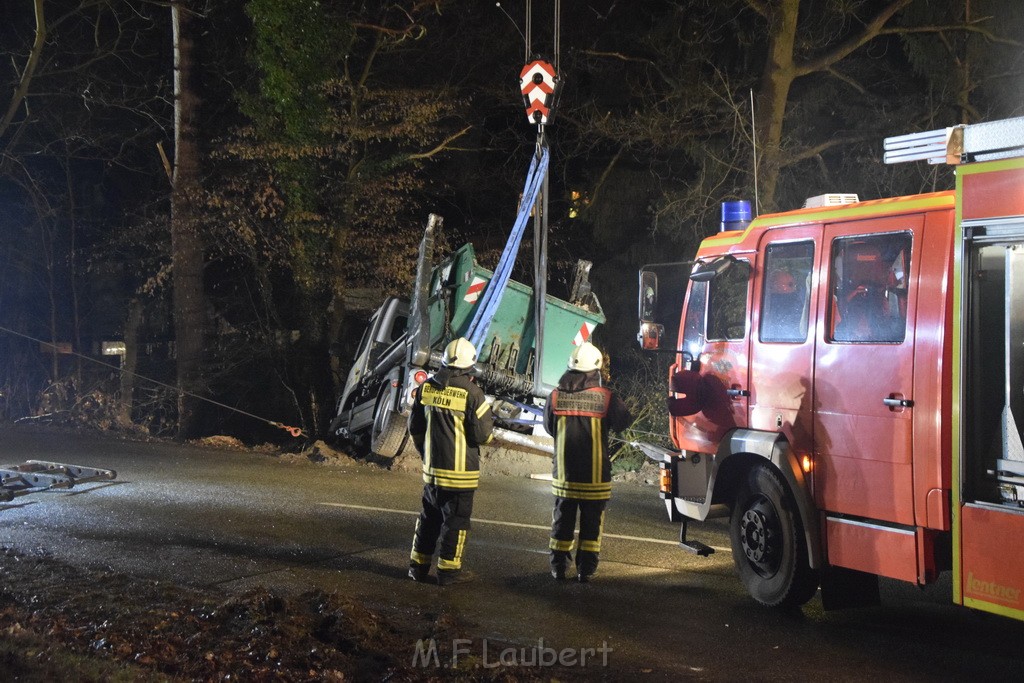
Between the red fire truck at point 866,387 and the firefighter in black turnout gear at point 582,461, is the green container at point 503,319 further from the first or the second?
the red fire truck at point 866,387

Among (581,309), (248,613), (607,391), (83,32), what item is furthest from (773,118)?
(83,32)

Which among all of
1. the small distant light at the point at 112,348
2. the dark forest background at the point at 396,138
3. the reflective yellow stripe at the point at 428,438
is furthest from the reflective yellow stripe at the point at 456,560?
the small distant light at the point at 112,348

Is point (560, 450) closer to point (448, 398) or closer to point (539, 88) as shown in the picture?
point (448, 398)

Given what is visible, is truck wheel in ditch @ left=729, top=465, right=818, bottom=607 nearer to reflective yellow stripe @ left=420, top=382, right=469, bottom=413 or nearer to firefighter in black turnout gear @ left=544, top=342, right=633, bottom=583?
firefighter in black turnout gear @ left=544, top=342, right=633, bottom=583

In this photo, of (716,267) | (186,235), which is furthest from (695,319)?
(186,235)

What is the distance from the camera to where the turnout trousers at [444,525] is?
6.76 meters

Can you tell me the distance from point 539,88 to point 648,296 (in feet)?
10.1

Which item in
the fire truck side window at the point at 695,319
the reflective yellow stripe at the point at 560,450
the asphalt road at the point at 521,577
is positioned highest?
the fire truck side window at the point at 695,319

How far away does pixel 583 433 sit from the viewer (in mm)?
6941

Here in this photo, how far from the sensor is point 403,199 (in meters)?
17.0

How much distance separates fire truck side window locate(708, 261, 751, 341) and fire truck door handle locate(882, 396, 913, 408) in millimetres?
1333

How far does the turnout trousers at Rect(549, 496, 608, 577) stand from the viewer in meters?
6.92

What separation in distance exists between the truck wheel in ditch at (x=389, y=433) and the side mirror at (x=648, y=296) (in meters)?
5.49

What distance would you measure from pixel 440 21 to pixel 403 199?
3.33 meters
